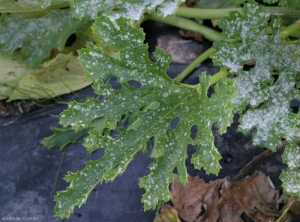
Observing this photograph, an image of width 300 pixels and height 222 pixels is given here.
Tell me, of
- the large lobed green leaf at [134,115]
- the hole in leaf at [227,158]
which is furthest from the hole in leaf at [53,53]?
the hole in leaf at [227,158]

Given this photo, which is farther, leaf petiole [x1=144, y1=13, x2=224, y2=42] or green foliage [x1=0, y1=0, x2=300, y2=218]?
leaf petiole [x1=144, y1=13, x2=224, y2=42]

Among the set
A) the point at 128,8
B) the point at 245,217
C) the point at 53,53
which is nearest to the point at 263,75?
the point at 128,8

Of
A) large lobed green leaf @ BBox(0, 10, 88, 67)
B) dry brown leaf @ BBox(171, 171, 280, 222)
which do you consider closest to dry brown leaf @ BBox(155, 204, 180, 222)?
dry brown leaf @ BBox(171, 171, 280, 222)

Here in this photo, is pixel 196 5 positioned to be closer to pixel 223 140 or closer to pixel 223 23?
pixel 223 23

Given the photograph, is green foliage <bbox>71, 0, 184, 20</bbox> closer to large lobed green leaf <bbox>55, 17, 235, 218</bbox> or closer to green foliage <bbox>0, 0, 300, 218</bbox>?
green foliage <bbox>0, 0, 300, 218</bbox>

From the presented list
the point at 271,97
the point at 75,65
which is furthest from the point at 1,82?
the point at 271,97

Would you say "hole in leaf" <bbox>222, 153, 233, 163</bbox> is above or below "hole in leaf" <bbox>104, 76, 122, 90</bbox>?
below

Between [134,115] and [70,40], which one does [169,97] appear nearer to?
[134,115]
